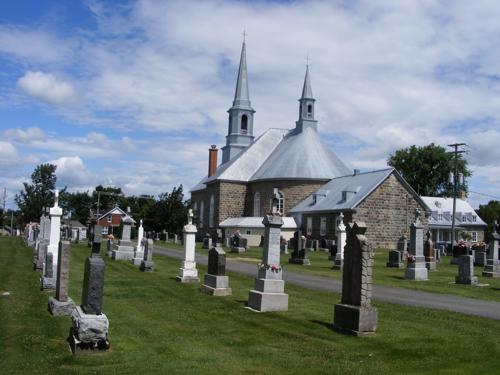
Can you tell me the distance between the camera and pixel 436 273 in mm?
24906

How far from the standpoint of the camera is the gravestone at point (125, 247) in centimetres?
2822

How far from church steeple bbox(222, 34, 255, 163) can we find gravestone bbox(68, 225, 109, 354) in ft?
196

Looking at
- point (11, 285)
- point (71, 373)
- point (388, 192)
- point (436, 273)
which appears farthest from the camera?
point (388, 192)

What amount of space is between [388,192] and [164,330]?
126ft

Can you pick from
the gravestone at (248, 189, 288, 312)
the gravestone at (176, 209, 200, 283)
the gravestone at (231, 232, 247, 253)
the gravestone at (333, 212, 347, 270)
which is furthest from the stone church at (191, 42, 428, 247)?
the gravestone at (248, 189, 288, 312)

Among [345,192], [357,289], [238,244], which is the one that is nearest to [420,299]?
[357,289]

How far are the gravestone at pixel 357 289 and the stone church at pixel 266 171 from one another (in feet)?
120

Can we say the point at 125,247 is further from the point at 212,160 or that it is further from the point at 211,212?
the point at 212,160

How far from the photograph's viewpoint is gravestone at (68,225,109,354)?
327 inches

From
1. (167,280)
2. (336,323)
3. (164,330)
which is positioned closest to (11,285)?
(167,280)

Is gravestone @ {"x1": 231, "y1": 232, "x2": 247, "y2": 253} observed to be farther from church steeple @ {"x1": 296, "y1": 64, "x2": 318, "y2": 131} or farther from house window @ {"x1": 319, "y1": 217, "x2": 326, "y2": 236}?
church steeple @ {"x1": 296, "y1": 64, "x2": 318, "y2": 131}

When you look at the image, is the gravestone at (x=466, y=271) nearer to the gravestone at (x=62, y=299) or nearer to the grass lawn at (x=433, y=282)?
the grass lawn at (x=433, y=282)

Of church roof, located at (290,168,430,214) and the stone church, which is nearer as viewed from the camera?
church roof, located at (290,168,430,214)

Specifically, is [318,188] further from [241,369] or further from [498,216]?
[241,369]
